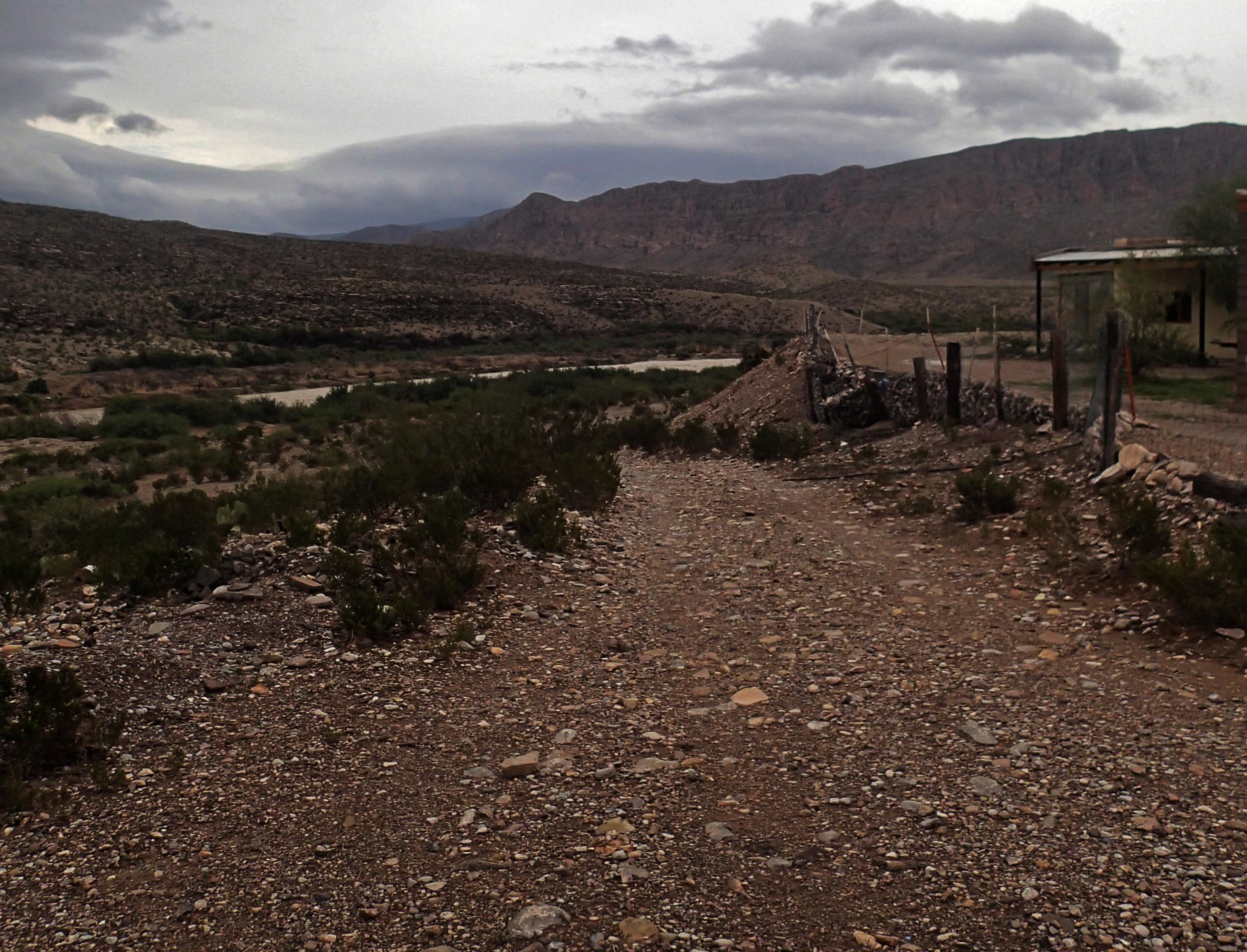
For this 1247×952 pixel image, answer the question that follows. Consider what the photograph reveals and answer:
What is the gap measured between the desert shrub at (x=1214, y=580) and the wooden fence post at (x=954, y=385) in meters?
7.67

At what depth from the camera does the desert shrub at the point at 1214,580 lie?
22.2 ft

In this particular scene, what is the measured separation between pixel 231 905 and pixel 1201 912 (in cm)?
385

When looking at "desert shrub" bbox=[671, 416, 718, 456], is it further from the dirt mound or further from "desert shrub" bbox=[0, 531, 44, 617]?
"desert shrub" bbox=[0, 531, 44, 617]

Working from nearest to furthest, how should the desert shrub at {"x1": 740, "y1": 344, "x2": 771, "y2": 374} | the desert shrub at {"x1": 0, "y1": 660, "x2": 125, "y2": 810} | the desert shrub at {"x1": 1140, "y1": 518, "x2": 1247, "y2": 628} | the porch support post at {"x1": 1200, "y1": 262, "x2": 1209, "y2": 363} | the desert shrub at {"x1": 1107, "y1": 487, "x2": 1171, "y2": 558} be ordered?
1. the desert shrub at {"x1": 0, "y1": 660, "x2": 125, "y2": 810}
2. the desert shrub at {"x1": 1140, "y1": 518, "x2": 1247, "y2": 628}
3. the desert shrub at {"x1": 1107, "y1": 487, "x2": 1171, "y2": 558}
4. the porch support post at {"x1": 1200, "y1": 262, "x2": 1209, "y2": 363}
5. the desert shrub at {"x1": 740, "y1": 344, "x2": 771, "y2": 374}

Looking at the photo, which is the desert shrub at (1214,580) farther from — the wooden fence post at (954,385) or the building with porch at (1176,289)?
the building with porch at (1176,289)

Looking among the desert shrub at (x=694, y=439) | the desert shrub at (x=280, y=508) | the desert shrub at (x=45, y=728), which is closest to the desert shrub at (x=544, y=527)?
the desert shrub at (x=280, y=508)

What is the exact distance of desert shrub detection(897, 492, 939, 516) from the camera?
37.3ft

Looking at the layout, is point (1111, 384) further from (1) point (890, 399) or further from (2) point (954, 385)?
(1) point (890, 399)

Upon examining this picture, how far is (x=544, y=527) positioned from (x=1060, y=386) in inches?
260

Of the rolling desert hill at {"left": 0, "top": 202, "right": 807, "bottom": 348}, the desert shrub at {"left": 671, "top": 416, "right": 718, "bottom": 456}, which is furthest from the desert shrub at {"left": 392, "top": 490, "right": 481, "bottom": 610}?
the rolling desert hill at {"left": 0, "top": 202, "right": 807, "bottom": 348}

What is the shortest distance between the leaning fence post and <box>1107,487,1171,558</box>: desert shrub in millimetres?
1649

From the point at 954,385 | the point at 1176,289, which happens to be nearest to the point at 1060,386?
the point at 954,385

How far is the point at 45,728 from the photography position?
5.48m

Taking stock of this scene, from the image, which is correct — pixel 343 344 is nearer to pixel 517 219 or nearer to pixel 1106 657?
pixel 1106 657
